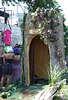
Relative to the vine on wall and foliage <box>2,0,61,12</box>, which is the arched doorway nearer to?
the vine on wall

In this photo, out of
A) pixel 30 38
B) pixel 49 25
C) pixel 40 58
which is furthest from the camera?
pixel 40 58

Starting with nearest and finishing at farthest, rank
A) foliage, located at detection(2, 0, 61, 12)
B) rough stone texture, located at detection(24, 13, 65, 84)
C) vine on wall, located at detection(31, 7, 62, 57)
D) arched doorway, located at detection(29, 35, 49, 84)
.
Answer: vine on wall, located at detection(31, 7, 62, 57) < rough stone texture, located at detection(24, 13, 65, 84) < arched doorway, located at detection(29, 35, 49, 84) < foliage, located at detection(2, 0, 61, 12)

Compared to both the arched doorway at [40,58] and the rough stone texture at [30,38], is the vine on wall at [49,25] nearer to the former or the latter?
the rough stone texture at [30,38]

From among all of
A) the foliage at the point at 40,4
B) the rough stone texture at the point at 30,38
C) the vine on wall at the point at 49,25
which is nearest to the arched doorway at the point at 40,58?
the rough stone texture at the point at 30,38

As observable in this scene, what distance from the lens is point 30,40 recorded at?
23.6 ft

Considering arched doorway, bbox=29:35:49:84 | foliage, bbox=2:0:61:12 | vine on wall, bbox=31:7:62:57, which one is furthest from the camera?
foliage, bbox=2:0:61:12

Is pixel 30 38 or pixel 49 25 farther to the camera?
pixel 30 38

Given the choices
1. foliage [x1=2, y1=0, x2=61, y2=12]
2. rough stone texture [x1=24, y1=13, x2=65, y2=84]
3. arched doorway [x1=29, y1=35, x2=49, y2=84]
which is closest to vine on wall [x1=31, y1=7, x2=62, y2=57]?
rough stone texture [x1=24, y1=13, x2=65, y2=84]

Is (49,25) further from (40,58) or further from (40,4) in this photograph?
(40,4)

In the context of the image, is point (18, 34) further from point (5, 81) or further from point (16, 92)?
point (16, 92)

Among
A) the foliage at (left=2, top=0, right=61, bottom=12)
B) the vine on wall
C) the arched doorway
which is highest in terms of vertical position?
the foliage at (left=2, top=0, right=61, bottom=12)

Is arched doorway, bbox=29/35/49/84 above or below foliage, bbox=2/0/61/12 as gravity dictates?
below

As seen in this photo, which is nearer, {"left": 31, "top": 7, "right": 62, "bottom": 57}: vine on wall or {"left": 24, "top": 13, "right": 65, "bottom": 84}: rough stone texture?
{"left": 31, "top": 7, "right": 62, "bottom": 57}: vine on wall

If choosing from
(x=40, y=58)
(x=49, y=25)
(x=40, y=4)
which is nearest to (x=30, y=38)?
(x=49, y=25)
